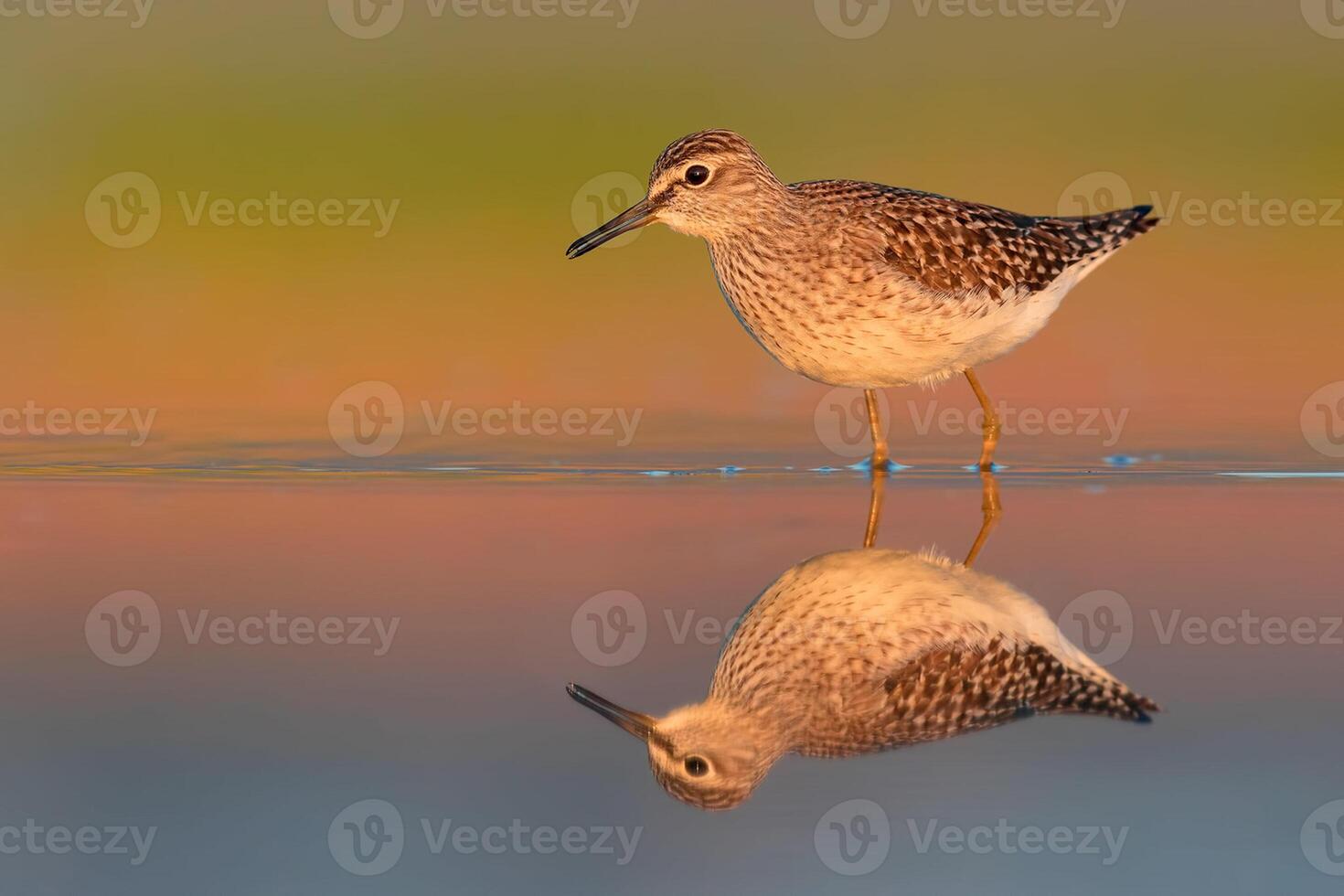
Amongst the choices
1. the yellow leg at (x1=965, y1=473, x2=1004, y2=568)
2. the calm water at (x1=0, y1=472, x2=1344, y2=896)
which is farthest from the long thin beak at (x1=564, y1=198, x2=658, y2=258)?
the yellow leg at (x1=965, y1=473, x2=1004, y2=568)

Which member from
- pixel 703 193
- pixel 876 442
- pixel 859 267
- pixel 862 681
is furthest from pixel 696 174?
pixel 862 681

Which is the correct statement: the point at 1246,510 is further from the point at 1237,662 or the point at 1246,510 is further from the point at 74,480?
the point at 74,480

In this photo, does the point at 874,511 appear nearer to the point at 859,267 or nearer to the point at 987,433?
the point at 859,267

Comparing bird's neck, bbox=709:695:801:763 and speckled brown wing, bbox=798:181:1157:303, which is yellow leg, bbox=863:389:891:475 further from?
bird's neck, bbox=709:695:801:763

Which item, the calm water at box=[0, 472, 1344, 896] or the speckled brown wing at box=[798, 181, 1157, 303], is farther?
the speckled brown wing at box=[798, 181, 1157, 303]

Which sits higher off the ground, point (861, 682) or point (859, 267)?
point (859, 267)

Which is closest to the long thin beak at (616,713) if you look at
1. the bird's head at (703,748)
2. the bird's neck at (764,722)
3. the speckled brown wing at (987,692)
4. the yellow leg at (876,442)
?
the bird's head at (703,748)

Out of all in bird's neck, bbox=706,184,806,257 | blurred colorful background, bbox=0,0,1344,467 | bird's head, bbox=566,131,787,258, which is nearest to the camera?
bird's neck, bbox=706,184,806,257
